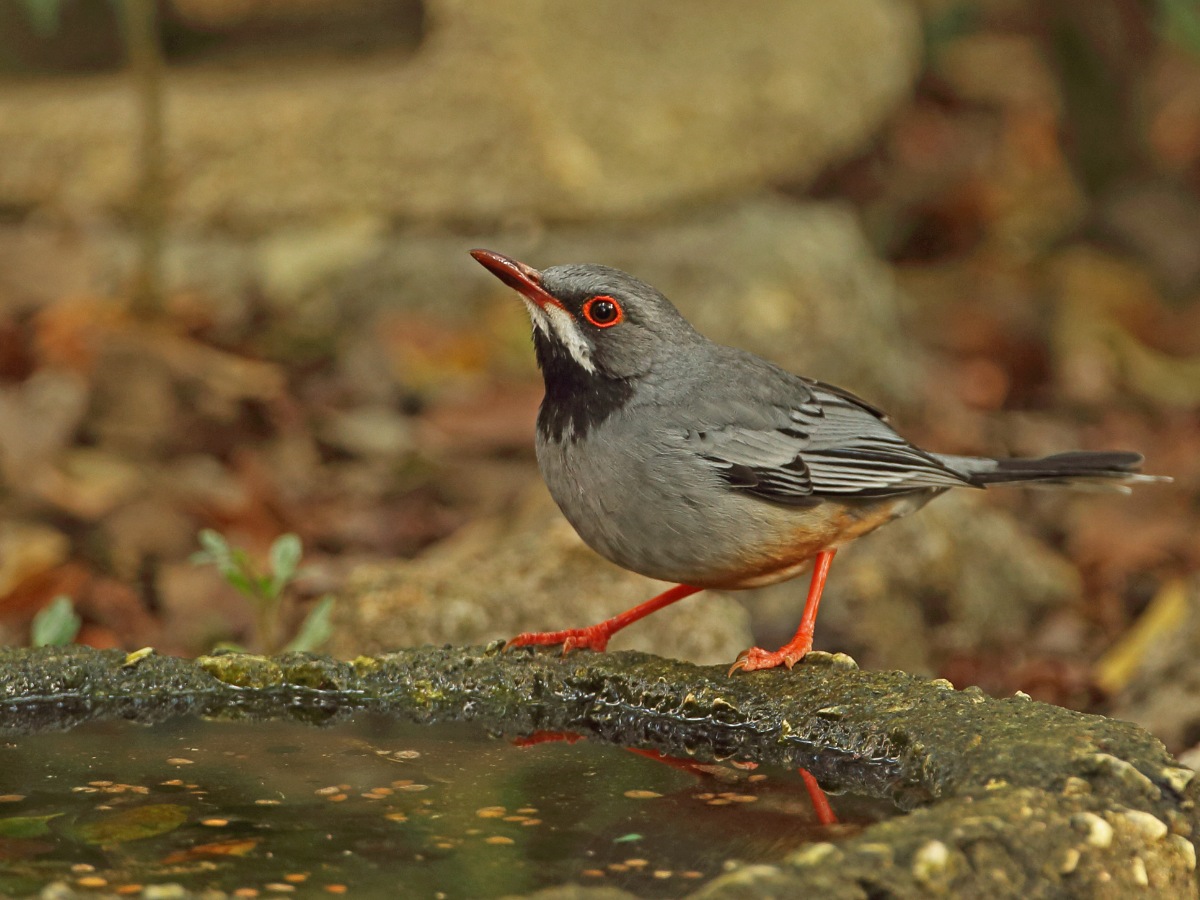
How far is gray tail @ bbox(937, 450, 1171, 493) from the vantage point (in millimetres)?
5023

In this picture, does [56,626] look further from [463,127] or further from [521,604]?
[463,127]

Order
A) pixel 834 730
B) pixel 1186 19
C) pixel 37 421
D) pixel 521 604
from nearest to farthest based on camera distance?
pixel 834 730 < pixel 521 604 < pixel 37 421 < pixel 1186 19

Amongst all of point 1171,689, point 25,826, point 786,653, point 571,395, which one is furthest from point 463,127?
point 25,826

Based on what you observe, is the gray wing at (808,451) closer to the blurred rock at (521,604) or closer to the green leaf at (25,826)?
the blurred rock at (521,604)

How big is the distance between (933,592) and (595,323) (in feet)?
9.68

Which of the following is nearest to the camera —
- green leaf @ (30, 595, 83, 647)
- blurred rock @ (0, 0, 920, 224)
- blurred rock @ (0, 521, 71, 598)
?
green leaf @ (30, 595, 83, 647)

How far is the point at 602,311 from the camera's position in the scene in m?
4.58

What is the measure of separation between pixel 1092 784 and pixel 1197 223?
9.33 meters

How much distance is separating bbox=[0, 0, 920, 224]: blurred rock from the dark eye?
3989mm

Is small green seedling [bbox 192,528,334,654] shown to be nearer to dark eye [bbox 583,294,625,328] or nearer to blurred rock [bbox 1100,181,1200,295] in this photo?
dark eye [bbox 583,294,625,328]

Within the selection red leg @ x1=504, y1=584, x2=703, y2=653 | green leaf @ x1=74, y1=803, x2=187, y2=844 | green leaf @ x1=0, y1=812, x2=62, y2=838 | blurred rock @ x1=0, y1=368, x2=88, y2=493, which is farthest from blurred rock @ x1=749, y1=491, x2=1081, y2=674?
green leaf @ x1=0, y1=812, x2=62, y2=838

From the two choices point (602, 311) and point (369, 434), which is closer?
point (602, 311)

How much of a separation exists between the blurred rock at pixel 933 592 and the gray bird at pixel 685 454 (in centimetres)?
161

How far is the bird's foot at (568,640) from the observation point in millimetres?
4238
